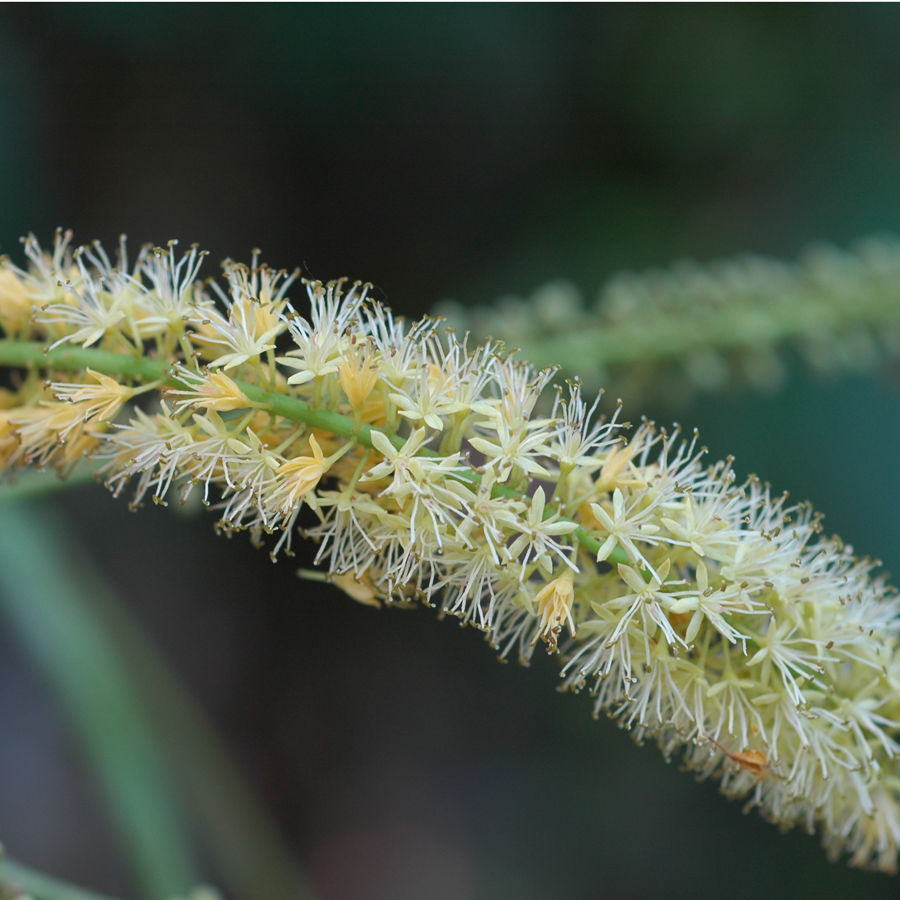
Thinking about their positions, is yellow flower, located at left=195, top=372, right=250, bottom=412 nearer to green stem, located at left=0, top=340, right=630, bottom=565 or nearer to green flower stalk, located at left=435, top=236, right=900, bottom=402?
green stem, located at left=0, top=340, right=630, bottom=565

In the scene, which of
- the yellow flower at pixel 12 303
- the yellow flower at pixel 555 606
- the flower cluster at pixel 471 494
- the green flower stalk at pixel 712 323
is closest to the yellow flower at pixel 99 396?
the flower cluster at pixel 471 494

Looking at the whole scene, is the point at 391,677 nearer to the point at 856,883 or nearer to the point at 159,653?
the point at 159,653

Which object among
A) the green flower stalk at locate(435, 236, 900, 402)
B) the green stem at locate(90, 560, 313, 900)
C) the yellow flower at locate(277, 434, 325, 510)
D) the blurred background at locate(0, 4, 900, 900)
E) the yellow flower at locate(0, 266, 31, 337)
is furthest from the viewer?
the blurred background at locate(0, 4, 900, 900)

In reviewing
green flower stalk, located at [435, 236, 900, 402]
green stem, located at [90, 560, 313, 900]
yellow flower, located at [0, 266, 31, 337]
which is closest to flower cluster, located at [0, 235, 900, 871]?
yellow flower, located at [0, 266, 31, 337]

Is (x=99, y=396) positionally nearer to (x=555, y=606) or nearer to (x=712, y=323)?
(x=555, y=606)

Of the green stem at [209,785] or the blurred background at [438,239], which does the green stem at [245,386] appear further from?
the blurred background at [438,239]

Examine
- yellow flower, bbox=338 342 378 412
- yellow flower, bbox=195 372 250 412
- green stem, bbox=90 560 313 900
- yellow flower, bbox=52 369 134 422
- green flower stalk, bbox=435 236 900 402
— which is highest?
Result: green flower stalk, bbox=435 236 900 402

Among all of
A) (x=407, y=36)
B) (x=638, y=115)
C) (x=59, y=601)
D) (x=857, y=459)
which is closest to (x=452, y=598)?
(x=59, y=601)

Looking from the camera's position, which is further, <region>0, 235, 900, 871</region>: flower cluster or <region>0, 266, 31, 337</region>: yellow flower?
<region>0, 266, 31, 337</region>: yellow flower

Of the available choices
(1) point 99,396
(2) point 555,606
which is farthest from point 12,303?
(2) point 555,606
